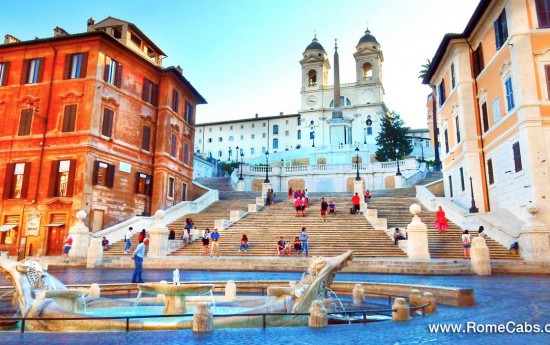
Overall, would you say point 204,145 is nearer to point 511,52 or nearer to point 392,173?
point 392,173

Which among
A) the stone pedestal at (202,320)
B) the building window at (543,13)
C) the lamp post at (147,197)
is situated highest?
the building window at (543,13)

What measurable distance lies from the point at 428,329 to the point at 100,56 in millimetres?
29111

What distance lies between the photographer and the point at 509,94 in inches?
884

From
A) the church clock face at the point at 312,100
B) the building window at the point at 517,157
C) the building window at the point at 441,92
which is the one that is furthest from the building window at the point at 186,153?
the church clock face at the point at 312,100

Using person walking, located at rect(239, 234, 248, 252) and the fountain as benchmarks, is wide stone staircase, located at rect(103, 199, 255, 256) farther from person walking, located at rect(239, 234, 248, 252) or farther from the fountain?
the fountain

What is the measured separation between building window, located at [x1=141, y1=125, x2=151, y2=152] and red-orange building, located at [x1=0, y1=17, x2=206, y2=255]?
0.26 ft

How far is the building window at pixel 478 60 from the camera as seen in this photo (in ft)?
86.5

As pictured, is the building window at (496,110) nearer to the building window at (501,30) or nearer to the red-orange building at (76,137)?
the building window at (501,30)

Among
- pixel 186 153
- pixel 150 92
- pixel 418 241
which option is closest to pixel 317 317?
pixel 418 241

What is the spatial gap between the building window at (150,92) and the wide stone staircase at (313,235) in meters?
13.0

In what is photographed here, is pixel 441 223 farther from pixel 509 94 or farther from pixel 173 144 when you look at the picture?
pixel 173 144

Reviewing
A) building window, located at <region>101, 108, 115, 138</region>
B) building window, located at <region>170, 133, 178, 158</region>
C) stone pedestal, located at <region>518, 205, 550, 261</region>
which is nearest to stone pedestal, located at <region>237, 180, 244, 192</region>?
building window, located at <region>170, 133, 178, 158</region>

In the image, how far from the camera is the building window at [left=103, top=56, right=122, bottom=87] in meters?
29.8

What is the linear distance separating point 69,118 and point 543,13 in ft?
93.8
